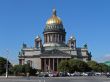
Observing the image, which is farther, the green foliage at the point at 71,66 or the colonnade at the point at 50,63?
the colonnade at the point at 50,63

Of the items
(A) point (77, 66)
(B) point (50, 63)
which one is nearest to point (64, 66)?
(A) point (77, 66)

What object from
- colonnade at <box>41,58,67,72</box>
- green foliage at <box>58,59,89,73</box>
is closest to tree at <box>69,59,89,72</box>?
green foliage at <box>58,59,89,73</box>

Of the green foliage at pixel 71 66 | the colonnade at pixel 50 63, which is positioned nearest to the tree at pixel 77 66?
the green foliage at pixel 71 66

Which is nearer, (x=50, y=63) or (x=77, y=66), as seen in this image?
(x=77, y=66)

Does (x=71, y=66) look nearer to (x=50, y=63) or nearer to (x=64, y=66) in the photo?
(x=64, y=66)

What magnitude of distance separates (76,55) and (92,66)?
66.5ft

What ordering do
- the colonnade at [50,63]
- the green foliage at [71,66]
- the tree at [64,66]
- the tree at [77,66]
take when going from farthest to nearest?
the colonnade at [50,63] → the tree at [64,66] → the green foliage at [71,66] → the tree at [77,66]

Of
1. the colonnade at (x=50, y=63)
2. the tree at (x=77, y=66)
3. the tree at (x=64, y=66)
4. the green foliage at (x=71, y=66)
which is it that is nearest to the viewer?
the tree at (x=77, y=66)

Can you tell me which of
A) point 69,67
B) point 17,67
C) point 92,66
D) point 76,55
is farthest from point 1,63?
point 76,55

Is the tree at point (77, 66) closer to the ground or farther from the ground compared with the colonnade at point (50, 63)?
closer to the ground

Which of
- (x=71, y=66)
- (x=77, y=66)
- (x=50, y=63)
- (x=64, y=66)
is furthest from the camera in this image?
(x=50, y=63)

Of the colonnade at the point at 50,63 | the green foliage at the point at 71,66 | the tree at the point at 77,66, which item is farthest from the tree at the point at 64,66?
the colonnade at the point at 50,63

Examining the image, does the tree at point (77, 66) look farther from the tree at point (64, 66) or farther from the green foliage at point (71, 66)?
the tree at point (64, 66)

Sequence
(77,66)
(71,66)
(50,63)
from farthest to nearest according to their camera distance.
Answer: (50,63), (77,66), (71,66)
